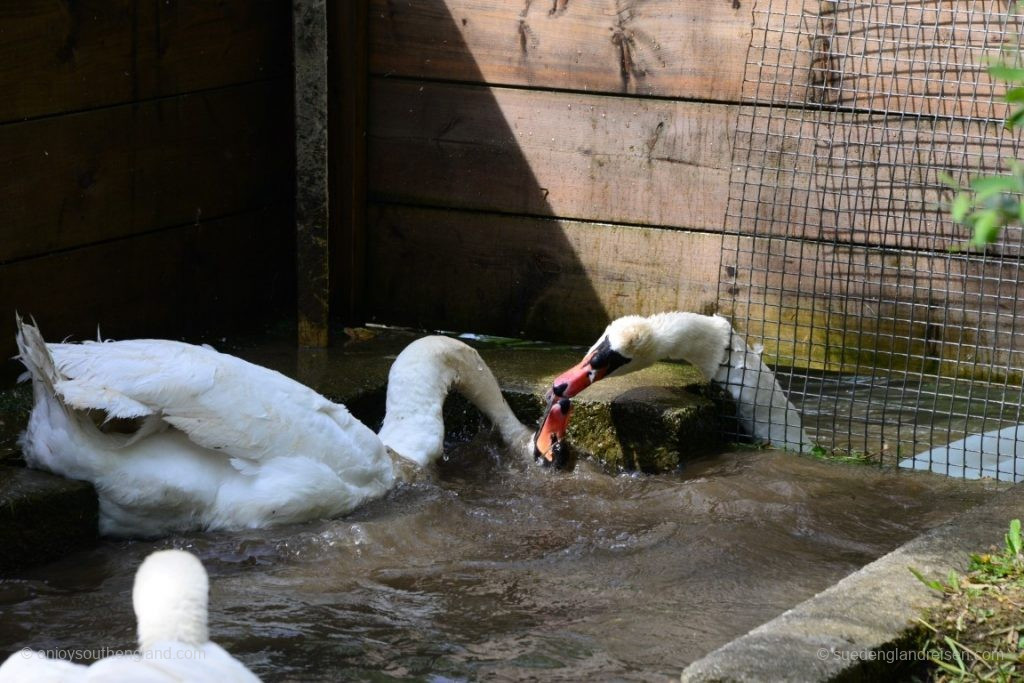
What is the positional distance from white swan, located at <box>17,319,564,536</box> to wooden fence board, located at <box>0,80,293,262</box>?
1073 mm

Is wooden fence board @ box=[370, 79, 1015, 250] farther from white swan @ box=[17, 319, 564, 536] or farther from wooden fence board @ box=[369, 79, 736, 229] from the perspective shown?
white swan @ box=[17, 319, 564, 536]

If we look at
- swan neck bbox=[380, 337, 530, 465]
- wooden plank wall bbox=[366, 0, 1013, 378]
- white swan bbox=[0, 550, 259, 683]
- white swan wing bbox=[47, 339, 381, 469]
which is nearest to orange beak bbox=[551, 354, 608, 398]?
swan neck bbox=[380, 337, 530, 465]

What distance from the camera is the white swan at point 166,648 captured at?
2.17 meters

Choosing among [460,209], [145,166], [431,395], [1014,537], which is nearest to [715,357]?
[431,395]

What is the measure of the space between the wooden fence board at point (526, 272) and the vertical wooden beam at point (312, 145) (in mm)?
751

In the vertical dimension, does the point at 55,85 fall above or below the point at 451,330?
above

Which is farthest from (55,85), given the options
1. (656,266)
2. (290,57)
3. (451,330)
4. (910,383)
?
(910,383)

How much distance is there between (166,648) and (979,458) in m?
3.90

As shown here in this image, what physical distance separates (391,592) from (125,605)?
2.65 ft

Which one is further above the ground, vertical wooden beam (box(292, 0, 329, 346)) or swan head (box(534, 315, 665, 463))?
vertical wooden beam (box(292, 0, 329, 346))

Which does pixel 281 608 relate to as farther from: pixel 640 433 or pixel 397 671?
pixel 640 433

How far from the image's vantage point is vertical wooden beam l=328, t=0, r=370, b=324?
20.8 feet

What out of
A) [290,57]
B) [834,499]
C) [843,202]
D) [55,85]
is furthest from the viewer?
[290,57]

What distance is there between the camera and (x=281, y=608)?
381cm
